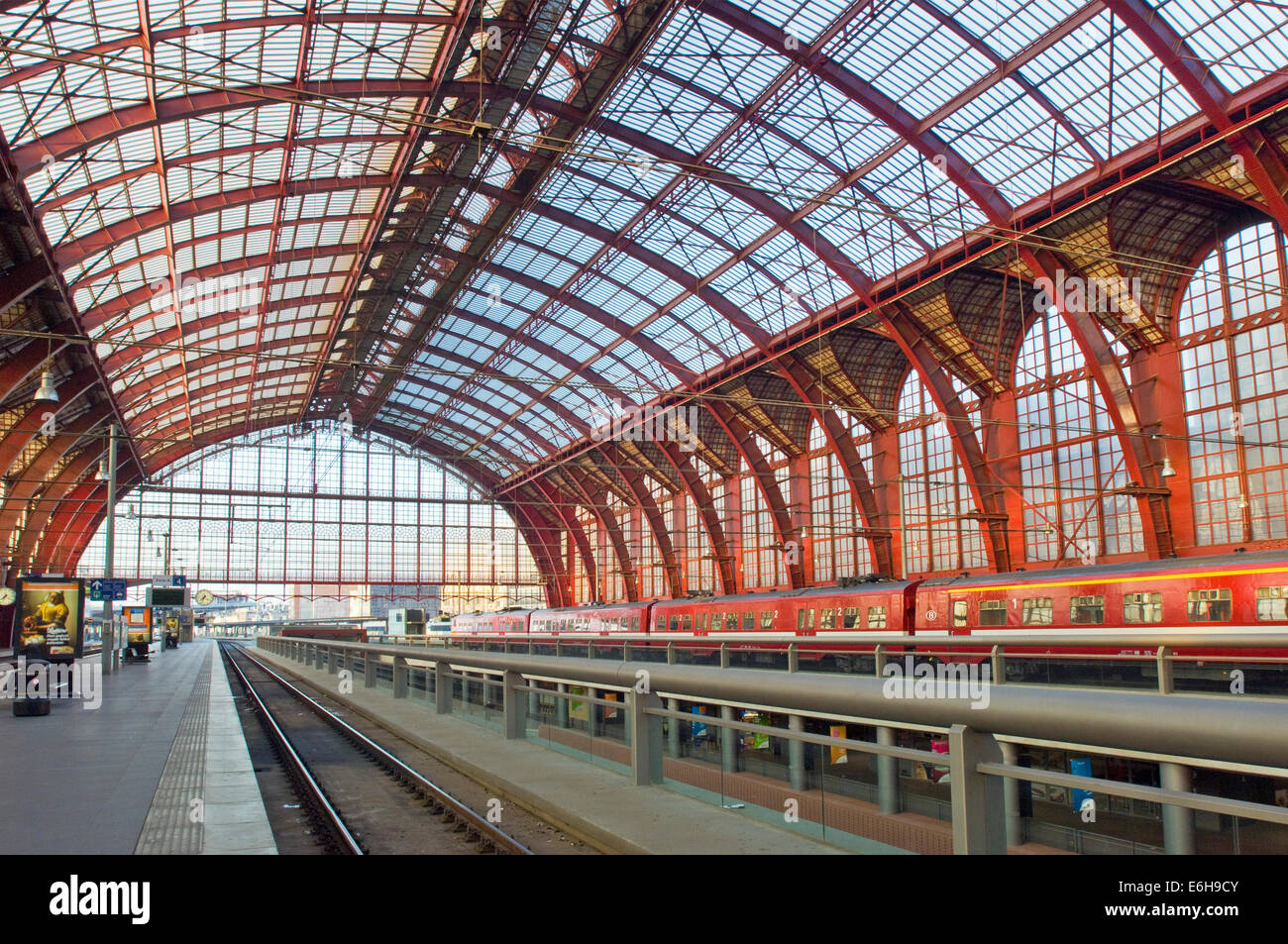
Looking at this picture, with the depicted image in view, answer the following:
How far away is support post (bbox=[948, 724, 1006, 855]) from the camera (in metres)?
4.47

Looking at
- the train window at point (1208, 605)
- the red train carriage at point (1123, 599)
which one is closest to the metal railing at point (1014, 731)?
the red train carriage at point (1123, 599)

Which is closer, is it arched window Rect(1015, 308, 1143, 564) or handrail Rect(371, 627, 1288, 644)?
handrail Rect(371, 627, 1288, 644)

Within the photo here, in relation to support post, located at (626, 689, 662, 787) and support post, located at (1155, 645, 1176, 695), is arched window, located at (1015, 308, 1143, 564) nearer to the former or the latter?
support post, located at (1155, 645, 1176, 695)

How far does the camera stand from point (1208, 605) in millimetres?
16906

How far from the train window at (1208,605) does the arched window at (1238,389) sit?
1209 centimetres

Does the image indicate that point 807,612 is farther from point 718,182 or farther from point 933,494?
point 933,494

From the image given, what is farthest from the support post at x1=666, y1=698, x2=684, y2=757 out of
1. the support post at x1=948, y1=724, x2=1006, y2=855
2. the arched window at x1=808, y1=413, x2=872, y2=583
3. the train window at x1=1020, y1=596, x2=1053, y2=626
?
the arched window at x1=808, y1=413, x2=872, y2=583

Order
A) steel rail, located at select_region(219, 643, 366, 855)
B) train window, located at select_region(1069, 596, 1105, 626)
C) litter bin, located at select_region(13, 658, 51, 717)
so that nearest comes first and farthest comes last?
steel rail, located at select_region(219, 643, 366, 855) < litter bin, located at select_region(13, 658, 51, 717) < train window, located at select_region(1069, 596, 1105, 626)

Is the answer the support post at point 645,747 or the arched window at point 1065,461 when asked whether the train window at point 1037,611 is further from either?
the support post at point 645,747

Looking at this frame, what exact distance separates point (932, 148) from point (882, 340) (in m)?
13.3

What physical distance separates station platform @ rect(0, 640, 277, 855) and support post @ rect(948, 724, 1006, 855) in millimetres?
5995

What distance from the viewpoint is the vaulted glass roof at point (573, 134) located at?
80.8ft

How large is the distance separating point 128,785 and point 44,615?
1376 cm

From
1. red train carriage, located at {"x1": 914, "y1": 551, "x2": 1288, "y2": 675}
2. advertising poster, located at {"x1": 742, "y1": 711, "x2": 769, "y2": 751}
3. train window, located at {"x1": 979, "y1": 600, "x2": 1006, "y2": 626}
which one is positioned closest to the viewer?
advertising poster, located at {"x1": 742, "y1": 711, "x2": 769, "y2": 751}
